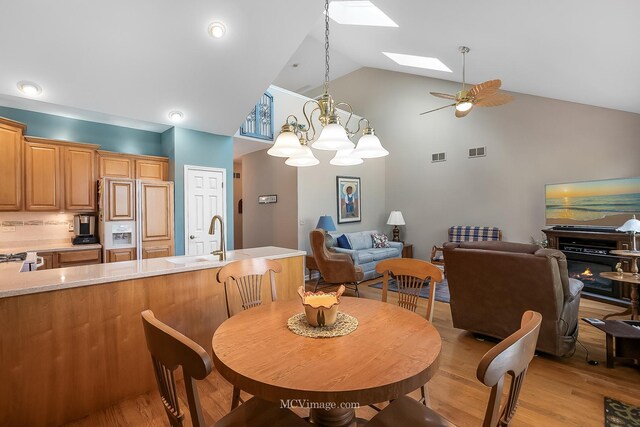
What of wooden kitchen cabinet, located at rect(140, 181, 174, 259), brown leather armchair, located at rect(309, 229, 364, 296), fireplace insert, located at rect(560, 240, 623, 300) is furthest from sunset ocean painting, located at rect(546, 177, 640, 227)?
wooden kitchen cabinet, located at rect(140, 181, 174, 259)

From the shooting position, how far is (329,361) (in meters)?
1.12

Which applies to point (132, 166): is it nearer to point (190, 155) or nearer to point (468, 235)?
point (190, 155)

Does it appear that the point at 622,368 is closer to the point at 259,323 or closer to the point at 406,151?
the point at 259,323

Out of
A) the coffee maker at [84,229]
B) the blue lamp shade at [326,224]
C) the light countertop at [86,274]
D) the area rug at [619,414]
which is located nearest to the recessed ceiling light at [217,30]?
the light countertop at [86,274]

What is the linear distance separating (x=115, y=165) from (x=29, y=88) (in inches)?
49.1

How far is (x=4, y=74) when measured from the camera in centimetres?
310

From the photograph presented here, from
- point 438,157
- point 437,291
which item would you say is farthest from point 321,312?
point 438,157

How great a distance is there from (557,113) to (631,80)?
1.98 m

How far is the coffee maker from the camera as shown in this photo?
3973 mm

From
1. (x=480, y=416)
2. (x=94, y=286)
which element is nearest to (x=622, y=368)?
(x=480, y=416)

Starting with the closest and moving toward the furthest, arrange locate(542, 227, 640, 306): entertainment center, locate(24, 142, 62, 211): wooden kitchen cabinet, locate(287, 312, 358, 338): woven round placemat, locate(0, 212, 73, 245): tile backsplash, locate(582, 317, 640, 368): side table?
1. locate(287, 312, 358, 338): woven round placemat
2. locate(582, 317, 640, 368): side table
3. locate(24, 142, 62, 211): wooden kitchen cabinet
4. locate(0, 212, 73, 245): tile backsplash
5. locate(542, 227, 640, 306): entertainment center

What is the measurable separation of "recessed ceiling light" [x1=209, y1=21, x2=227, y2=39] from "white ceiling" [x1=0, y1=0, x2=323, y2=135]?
46mm

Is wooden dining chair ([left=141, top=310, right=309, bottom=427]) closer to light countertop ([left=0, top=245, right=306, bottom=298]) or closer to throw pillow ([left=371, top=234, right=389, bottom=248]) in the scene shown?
light countertop ([left=0, top=245, right=306, bottom=298])

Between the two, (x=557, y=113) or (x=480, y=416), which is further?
(x=557, y=113)
